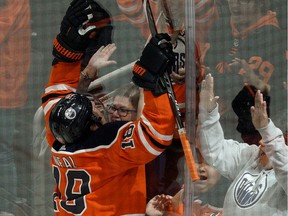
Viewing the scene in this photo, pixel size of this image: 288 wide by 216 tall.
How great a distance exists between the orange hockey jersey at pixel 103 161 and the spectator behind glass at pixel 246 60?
169 mm

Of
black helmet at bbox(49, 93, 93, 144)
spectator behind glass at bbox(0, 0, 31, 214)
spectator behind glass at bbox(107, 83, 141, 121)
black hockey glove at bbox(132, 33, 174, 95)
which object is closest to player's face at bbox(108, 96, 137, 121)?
spectator behind glass at bbox(107, 83, 141, 121)

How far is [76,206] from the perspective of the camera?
227 centimetres

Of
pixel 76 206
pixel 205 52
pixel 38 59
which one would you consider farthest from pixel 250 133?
pixel 38 59

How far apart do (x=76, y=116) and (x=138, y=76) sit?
248 mm

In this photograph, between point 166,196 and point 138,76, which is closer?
point 138,76

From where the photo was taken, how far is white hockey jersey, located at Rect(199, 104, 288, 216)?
191 centimetres

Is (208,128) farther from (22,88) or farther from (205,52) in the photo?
(22,88)

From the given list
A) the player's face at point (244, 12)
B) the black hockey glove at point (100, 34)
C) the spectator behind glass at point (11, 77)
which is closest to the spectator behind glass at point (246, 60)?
the player's face at point (244, 12)

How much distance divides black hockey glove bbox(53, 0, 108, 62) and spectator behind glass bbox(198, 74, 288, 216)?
435 millimetres

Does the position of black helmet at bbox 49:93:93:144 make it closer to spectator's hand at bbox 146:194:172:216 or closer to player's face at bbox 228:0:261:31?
spectator's hand at bbox 146:194:172:216

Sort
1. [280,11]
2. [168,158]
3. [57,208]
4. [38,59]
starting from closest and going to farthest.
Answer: [280,11], [168,158], [57,208], [38,59]

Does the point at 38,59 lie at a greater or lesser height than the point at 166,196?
greater

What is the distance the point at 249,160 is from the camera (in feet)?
6.54

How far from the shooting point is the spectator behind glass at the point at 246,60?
1.96 m
